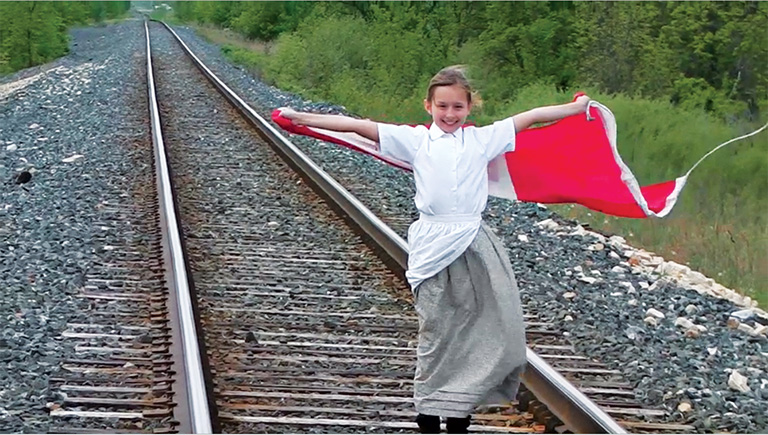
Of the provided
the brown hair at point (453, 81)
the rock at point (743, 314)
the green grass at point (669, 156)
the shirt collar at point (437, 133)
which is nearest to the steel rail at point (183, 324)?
the shirt collar at point (437, 133)

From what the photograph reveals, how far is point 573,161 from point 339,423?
59.3 inches

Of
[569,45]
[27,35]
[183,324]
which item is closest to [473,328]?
[183,324]

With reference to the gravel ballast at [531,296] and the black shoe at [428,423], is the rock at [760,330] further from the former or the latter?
the black shoe at [428,423]

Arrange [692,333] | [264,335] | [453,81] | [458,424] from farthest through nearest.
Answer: [692,333] → [264,335] → [458,424] → [453,81]

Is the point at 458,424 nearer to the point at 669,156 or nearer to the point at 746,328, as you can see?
the point at 746,328

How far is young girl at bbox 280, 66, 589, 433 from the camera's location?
4.11 m

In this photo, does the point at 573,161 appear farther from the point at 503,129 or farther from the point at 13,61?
the point at 13,61

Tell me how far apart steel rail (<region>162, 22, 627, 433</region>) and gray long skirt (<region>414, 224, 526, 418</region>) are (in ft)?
2.41

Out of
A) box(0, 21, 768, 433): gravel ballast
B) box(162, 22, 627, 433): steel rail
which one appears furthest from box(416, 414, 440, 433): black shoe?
box(0, 21, 768, 433): gravel ballast

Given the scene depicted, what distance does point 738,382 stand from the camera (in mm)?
5688

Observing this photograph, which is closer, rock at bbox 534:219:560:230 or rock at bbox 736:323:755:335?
rock at bbox 736:323:755:335

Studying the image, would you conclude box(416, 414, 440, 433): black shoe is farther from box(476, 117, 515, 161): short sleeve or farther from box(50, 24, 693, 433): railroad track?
box(476, 117, 515, 161): short sleeve

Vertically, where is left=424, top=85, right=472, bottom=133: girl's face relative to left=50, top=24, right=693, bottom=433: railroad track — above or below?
above

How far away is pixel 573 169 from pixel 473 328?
31.0 inches
